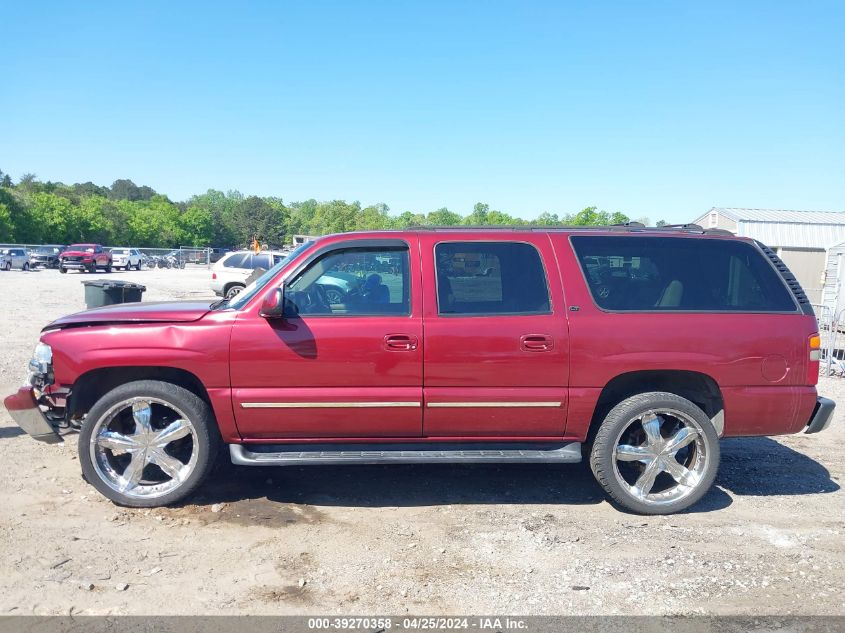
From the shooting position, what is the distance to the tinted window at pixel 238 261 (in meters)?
20.3

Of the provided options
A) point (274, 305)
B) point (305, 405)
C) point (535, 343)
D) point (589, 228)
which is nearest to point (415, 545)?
point (305, 405)

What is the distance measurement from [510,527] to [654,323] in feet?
5.67

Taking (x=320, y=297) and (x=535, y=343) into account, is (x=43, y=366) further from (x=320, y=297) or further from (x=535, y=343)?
(x=535, y=343)

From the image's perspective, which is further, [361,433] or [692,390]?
[692,390]

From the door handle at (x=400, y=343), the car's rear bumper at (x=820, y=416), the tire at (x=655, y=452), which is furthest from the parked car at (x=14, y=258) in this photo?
the car's rear bumper at (x=820, y=416)

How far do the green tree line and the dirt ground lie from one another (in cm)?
2445

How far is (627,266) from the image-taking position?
4.73m

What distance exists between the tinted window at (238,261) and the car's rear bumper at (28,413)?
16228 mm

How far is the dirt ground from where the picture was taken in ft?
11.3

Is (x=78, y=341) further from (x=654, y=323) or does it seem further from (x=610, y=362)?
(x=654, y=323)

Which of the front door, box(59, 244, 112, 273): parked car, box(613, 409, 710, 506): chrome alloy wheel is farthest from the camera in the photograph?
box(59, 244, 112, 273): parked car

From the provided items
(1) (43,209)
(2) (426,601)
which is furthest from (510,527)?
(1) (43,209)

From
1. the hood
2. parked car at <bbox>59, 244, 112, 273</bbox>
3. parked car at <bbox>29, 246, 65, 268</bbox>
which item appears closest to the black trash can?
the hood

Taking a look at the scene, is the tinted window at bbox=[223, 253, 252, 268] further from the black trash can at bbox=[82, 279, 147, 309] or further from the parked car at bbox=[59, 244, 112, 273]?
the parked car at bbox=[59, 244, 112, 273]
